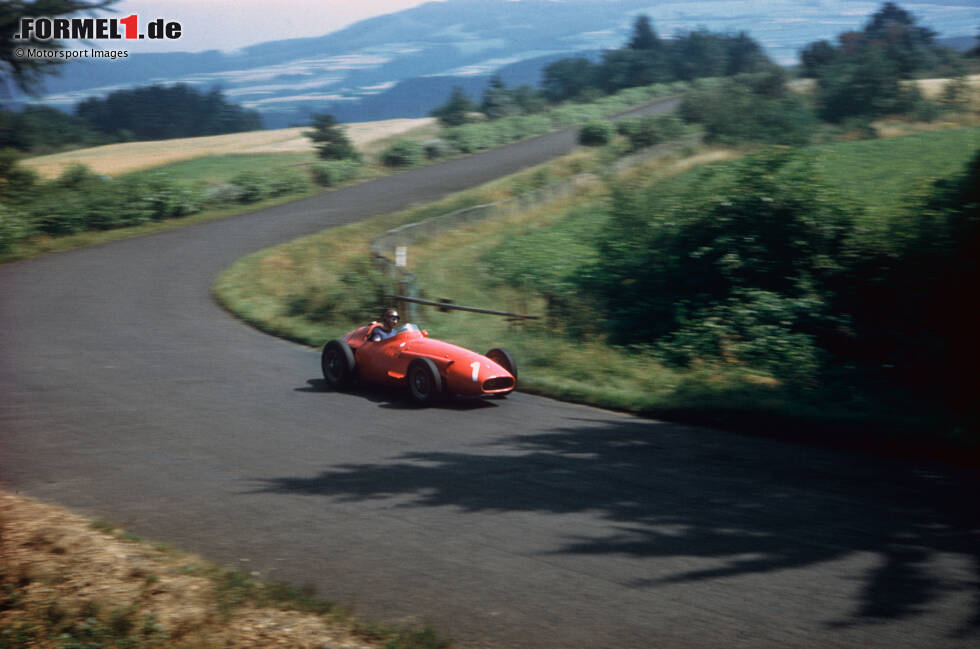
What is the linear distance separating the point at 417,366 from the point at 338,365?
5.34ft

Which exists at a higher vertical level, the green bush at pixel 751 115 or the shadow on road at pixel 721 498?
the green bush at pixel 751 115

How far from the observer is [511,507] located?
779 cm

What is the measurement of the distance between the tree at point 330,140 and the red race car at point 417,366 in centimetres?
3556

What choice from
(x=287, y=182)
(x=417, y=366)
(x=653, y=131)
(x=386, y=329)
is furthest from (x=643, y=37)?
(x=417, y=366)

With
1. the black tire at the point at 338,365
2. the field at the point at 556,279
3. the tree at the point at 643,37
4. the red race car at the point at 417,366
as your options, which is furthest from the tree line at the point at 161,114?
the red race car at the point at 417,366

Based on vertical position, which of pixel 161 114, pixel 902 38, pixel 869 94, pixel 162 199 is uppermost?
pixel 902 38

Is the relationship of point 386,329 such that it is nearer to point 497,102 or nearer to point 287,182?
point 287,182

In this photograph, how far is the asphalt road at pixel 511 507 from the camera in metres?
5.65

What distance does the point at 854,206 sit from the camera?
58.7 ft

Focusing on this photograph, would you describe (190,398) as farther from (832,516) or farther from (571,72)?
(571,72)

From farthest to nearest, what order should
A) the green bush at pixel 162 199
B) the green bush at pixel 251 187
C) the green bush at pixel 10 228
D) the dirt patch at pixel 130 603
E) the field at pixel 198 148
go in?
the field at pixel 198 148 → the green bush at pixel 251 187 → the green bush at pixel 162 199 → the green bush at pixel 10 228 → the dirt patch at pixel 130 603

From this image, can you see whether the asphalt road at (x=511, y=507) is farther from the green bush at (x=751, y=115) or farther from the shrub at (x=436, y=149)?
the shrub at (x=436, y=149)

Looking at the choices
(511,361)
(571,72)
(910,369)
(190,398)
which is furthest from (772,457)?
(571,72)

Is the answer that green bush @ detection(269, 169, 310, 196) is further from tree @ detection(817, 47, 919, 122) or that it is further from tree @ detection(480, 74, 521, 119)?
tree @ detection(480, 74, 521, 119)
